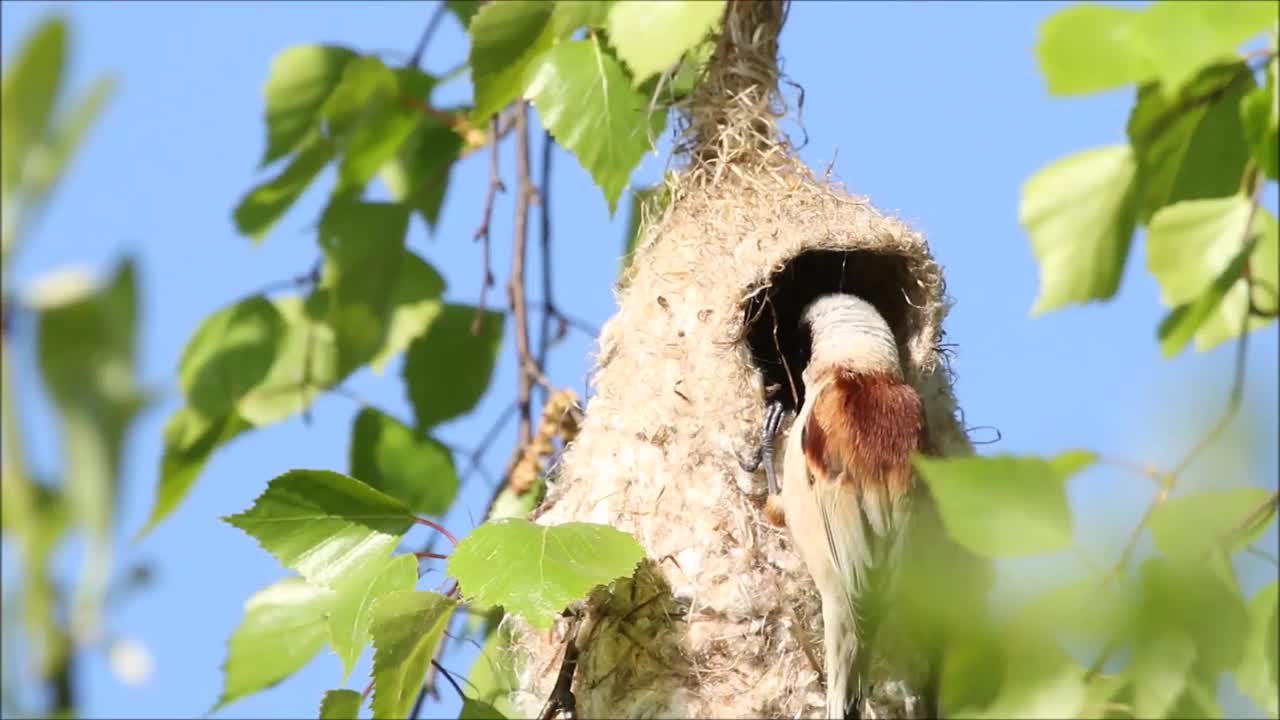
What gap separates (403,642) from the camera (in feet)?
7.48

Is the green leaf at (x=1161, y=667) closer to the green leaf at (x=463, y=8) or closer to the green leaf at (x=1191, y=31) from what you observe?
the green leaf at (x=1191, y=31)

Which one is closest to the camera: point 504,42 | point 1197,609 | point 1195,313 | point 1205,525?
point 1197,609

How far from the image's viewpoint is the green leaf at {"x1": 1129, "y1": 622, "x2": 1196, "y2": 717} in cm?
107

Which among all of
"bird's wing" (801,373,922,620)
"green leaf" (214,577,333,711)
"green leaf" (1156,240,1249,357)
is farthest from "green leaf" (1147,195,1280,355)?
"green leaf" (214,577,333,711)

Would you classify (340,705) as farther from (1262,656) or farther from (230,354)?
(1262,656)

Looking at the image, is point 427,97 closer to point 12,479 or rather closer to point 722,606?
point 722,606

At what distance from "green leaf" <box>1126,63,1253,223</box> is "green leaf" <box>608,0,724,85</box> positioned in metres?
0.71

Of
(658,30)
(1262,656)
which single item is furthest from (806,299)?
(1262,656)

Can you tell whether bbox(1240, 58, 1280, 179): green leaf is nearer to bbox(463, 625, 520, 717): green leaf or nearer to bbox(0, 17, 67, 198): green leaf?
bbox(0, 17, 67, 198): green leaf

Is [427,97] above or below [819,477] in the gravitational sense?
above

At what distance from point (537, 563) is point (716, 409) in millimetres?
628

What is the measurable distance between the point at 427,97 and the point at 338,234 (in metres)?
0.41

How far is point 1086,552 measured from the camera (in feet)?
2.96

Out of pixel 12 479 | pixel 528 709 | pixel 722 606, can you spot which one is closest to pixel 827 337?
pixel 722 606
